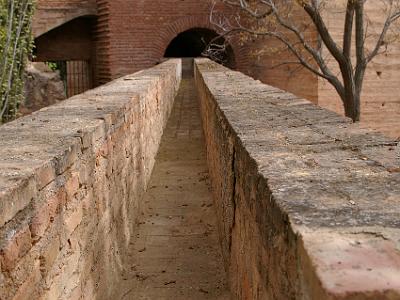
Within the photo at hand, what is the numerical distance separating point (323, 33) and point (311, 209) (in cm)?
1045

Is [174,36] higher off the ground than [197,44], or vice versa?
[174,36]

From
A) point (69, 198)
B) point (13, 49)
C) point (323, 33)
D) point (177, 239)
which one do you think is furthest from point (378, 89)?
point (69, 198)

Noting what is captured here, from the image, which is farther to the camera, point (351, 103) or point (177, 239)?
point (351, 103)

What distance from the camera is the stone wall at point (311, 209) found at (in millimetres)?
1240

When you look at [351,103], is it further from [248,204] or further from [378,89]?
[248,204]

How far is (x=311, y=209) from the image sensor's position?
1.59 meters

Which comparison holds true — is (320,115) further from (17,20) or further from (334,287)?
(17,20)

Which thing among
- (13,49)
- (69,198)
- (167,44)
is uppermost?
(167,44)

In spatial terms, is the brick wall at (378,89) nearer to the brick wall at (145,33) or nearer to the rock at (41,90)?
the brick wall at (145,33)

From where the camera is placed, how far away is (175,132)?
29.9 ft

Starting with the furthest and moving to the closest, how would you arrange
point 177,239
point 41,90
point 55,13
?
point 41,90 → point 55,13 → point 177,239

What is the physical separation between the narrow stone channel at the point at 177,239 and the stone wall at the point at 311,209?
432mm

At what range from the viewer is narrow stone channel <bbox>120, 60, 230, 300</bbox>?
12.1ft

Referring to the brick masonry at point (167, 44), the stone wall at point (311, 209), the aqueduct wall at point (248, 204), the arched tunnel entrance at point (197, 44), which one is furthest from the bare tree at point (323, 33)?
the stone wall at point (311, 209)
